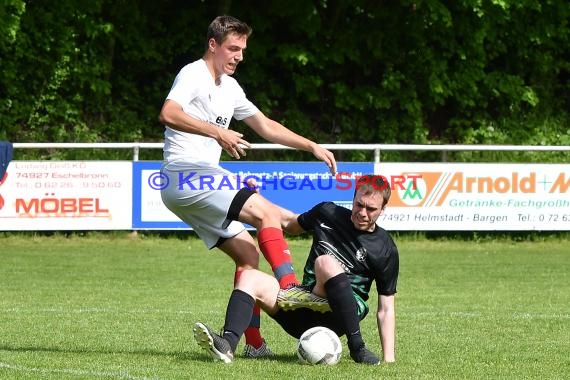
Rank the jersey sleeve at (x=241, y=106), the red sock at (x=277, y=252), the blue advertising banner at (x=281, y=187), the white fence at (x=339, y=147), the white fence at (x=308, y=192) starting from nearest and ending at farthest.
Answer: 1. the red sock at (x=277, y=252)
2. the jersey sleeve at (x=241, y=106)
3. the white fence at (x=308, y=192)
4. the blue advertising banner at (x=281, y=187)
5. the white fence at (x=339, y=147)

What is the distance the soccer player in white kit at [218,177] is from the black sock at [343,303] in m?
0.41

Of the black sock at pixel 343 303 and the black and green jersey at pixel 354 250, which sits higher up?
the black and green jersey at pixel 354 250

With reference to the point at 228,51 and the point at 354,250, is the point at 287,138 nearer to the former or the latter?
the point at 228,51

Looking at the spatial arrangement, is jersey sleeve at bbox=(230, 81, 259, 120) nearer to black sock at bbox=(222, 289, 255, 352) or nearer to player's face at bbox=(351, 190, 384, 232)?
player's face at bbox=(351, 190, 384, 232)

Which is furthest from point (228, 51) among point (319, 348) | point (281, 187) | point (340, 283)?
point (281, 187)

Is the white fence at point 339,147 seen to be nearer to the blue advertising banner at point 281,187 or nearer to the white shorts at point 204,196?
the blue advertising banner at point 281,187

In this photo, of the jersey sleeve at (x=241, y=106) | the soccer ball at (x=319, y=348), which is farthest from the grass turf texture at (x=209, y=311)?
the jersey sleeve at (x=241, y=106)

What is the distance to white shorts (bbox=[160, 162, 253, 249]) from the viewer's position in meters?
7.89

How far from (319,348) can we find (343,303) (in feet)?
1.05

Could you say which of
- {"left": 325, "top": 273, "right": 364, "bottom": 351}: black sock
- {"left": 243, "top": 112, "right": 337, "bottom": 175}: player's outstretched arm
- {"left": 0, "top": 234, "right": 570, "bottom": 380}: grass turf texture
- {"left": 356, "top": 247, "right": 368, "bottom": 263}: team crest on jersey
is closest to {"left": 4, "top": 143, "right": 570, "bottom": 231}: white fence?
{"left": 0, "top": 234, "right": 570, "bottom": 380}: grass turf texture

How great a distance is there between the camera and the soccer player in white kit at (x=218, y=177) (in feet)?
25.8

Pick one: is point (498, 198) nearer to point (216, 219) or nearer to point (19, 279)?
point (19, 279)

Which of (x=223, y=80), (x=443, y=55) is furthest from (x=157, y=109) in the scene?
(x=223, y=80)

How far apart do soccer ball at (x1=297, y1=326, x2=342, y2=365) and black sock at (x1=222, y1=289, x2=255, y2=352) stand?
0.38m
